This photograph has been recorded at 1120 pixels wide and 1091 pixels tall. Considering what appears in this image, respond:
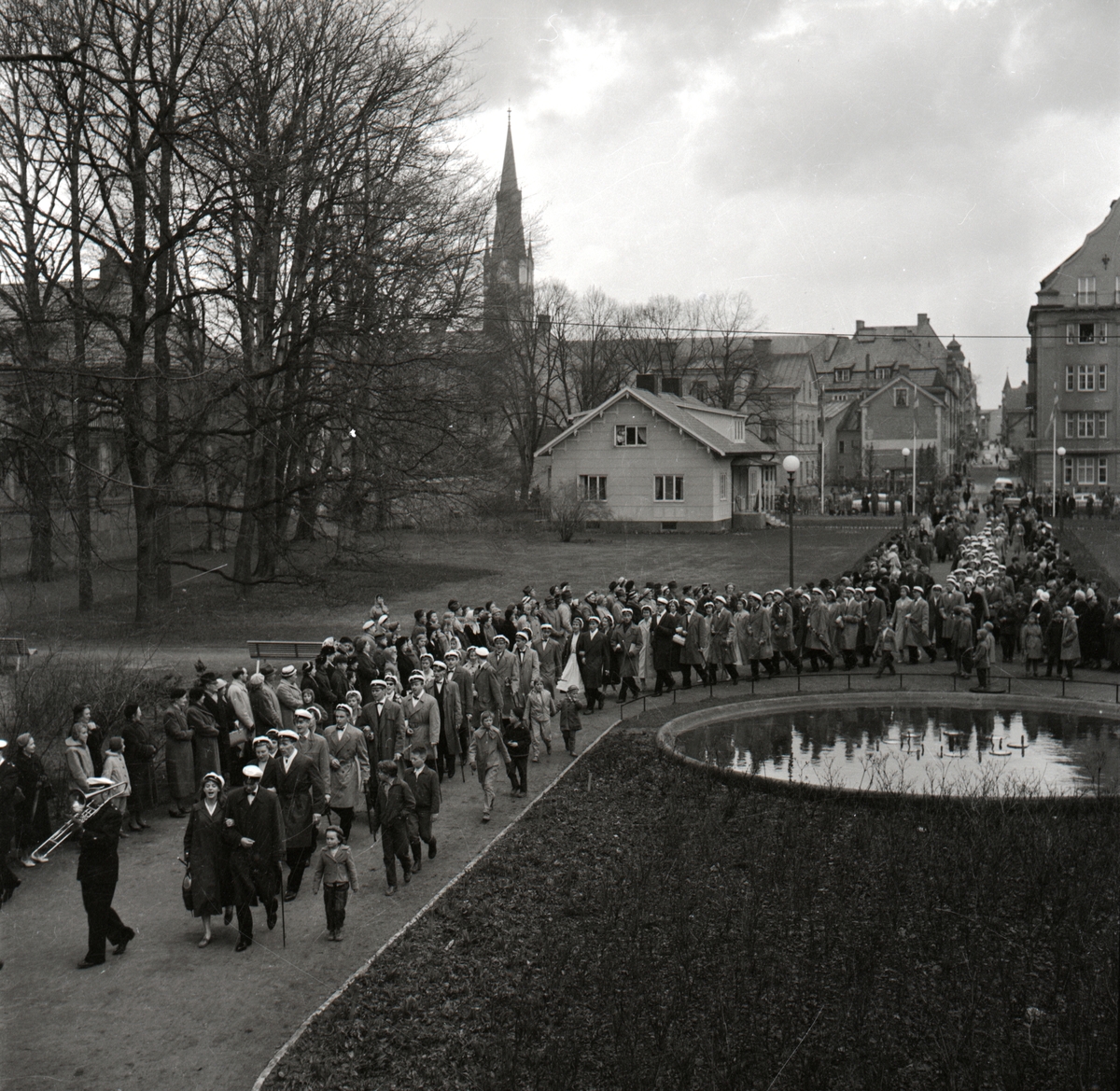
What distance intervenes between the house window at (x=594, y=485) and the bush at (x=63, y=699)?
135ft

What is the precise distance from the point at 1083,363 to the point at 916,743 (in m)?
63.5

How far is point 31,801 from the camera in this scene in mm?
12453

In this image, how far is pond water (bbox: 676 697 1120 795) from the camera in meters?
14.2

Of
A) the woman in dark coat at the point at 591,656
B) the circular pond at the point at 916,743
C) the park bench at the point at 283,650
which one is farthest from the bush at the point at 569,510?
the circular pond at the point at 916,743

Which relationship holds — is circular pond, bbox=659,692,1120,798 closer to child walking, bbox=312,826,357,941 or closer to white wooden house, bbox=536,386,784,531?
child walking, bbox=312,826,357,941

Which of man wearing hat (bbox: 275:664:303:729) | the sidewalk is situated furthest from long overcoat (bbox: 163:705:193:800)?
man wearing hat (bbox: 275:664:303:729)

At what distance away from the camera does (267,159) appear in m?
22.6

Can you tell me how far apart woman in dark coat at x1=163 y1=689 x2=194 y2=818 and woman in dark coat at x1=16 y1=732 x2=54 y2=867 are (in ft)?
4.97

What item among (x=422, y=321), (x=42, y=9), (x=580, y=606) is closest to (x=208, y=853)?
(x=580, y=606)

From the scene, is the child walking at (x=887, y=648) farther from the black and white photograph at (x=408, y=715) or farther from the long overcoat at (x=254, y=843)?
the long overcoat at (x=254, y=843)

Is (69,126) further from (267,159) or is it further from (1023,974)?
(1023,974)

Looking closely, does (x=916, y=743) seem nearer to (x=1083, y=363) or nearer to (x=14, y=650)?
(x=14, y=650)

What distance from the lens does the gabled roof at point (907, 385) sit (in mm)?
103562

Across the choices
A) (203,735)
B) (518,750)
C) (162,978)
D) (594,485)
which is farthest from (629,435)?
(162,978)
